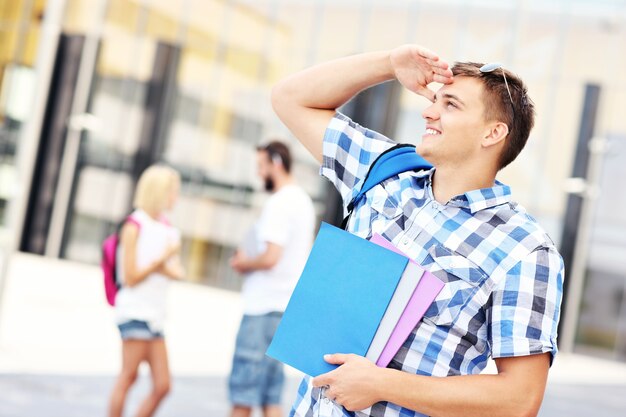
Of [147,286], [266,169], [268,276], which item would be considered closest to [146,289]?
[147,286]

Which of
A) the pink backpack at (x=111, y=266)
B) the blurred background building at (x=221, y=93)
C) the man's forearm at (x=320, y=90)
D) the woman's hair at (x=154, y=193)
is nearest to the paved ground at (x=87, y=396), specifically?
the pink backpack at (x=111, y=266)

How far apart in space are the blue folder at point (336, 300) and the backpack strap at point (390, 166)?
219 mm

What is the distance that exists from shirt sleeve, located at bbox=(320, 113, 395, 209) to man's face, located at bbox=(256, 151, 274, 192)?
9.84 feet

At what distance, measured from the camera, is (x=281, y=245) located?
17.5ft

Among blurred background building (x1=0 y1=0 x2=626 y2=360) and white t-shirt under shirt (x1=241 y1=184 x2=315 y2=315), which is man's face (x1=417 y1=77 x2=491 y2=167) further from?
blurred background building (x1=0 y1=0 x2=626 y2=360)

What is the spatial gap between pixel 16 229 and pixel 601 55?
46.1 feet

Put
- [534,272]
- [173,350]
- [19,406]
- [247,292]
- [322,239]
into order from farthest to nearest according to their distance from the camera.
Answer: [173,350] → [19,406] → [247,292] → [322,239] → [534,272]

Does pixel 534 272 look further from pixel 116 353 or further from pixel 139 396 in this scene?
pixel 116 353

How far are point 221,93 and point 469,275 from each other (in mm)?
20196

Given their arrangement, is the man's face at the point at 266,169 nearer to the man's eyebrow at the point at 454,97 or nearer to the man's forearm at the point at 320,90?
the man's forearm at the point at 320,90

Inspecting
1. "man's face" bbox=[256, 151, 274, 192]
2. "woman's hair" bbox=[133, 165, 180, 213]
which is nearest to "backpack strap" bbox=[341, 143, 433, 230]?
"man's face" bbox=[256, 151, 274, 192]

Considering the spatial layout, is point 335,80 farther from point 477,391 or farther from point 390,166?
point 477,391

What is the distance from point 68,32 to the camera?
22.4 m

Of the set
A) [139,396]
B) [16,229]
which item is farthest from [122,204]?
[139,396]
